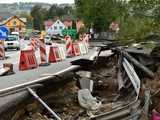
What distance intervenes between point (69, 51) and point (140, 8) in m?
15.3

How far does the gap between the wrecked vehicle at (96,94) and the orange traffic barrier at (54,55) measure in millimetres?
13192

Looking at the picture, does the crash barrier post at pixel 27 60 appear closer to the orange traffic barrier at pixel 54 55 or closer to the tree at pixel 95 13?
the orange traffic barrier at pixel 54 55

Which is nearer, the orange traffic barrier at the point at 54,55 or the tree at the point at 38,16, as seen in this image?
the orange traffic barrier at the point at 54,55

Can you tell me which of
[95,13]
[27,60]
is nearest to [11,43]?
[95,13]

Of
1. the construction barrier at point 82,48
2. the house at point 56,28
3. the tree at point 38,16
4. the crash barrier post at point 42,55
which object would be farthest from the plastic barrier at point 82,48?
the tree at point 38,16

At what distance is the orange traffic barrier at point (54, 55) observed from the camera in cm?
2877

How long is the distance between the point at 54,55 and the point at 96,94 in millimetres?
16845

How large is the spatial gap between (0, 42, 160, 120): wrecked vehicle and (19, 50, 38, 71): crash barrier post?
8.36 metres

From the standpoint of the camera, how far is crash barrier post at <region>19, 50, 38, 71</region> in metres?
23.6

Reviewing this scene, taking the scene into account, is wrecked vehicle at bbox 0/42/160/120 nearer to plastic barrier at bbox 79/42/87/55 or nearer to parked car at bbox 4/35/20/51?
plastic barrier at bbox 79/42/87/55

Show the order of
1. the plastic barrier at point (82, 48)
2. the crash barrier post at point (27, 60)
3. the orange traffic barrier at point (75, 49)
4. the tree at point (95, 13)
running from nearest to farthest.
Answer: the crash barrier post at point (27, 60) → the orange traffic barrier at point (75, 49) → the plastic barrier at point (82, 48) → the tree at point (95, 13)

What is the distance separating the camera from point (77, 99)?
11.5m

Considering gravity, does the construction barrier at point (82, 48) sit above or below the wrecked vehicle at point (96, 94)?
below

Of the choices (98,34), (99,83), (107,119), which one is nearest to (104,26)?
(98,34)
